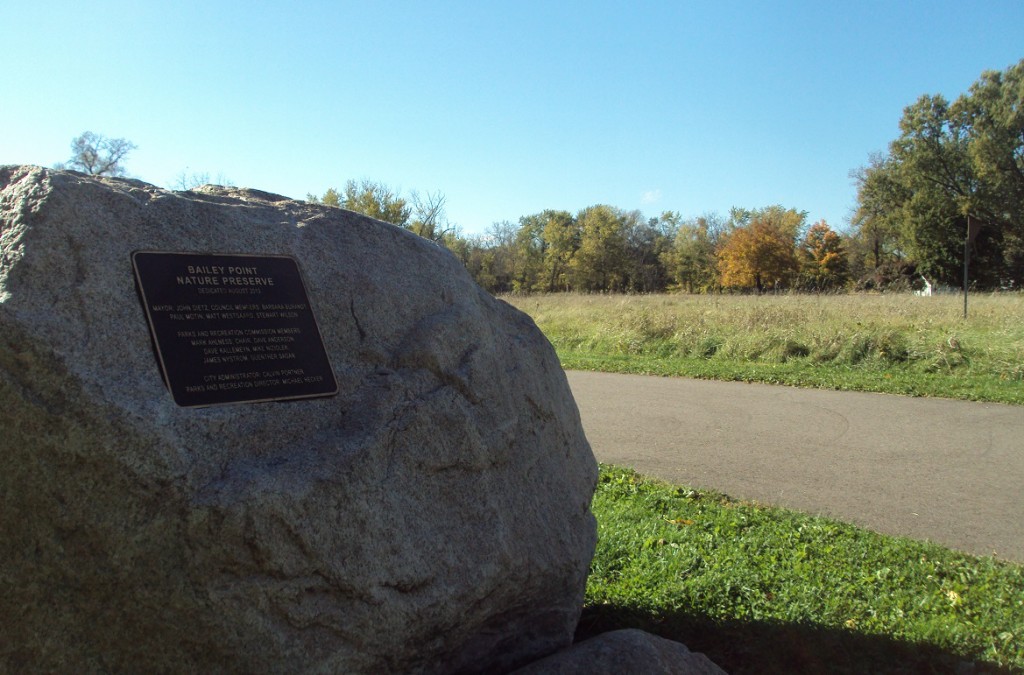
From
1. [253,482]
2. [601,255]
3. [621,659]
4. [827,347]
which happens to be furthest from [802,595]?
[601,255]

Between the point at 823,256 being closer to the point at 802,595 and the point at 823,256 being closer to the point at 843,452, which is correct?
the point at 843,452

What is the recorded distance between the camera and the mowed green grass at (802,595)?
3787 millimetres

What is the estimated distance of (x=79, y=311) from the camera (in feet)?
8.37

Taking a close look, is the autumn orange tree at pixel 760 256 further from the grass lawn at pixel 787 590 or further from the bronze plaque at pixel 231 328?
the bronze plaque at pixel 231 328

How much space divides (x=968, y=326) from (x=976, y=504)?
1032cm

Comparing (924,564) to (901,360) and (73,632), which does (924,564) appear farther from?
(901,360)

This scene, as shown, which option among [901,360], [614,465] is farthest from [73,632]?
[901,360]

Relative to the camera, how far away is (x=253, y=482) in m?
2.52

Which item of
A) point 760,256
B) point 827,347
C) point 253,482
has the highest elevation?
point 760,256

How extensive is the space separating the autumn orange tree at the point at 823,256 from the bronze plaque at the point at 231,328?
57171mm

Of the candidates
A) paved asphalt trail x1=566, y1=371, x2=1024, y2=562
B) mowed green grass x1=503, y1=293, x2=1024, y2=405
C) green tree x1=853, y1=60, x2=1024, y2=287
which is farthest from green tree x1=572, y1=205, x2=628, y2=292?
paved asphalt trail x1=566, y1=371, x2=1024, y2=562

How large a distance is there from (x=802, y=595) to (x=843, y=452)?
3.57m

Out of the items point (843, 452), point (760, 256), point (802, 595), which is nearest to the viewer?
point (802, 595)

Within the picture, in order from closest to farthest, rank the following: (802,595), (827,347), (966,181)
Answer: (802,595), (827,347), (966,181)
